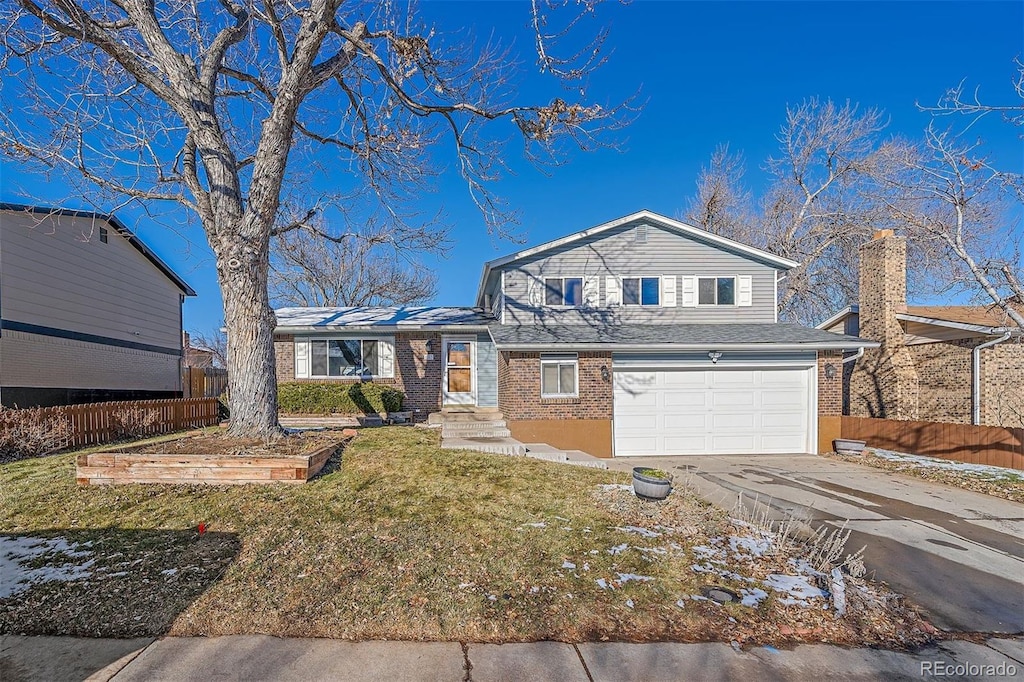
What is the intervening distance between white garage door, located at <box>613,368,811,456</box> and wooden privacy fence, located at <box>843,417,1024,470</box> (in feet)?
5.65

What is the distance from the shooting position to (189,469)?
5.93m

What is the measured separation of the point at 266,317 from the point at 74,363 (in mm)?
10895

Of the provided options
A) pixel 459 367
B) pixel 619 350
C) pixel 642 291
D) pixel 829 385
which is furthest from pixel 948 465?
pixel 459 367

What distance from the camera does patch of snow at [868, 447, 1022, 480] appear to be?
9.11 m

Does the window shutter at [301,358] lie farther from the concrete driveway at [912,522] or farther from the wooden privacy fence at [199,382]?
the concrete driveway at [912,522]

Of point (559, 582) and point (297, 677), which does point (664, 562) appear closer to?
point (559, 582)

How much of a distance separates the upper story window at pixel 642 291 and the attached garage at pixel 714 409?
2245 mm

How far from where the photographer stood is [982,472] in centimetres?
938

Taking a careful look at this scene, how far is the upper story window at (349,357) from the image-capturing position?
14.0 m

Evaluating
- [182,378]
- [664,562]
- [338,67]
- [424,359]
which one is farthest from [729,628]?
[182,378]

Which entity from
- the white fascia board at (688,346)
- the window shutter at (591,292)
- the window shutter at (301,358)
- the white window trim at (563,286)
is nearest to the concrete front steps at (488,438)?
the white fascia board at (688,346)

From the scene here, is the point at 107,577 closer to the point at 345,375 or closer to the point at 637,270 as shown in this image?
the point at 345,375

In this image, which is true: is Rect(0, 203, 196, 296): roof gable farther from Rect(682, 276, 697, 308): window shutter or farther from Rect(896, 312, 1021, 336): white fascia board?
Rect(896, 312, 1021, 336): white fascia board

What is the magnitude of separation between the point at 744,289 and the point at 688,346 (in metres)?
3.51
